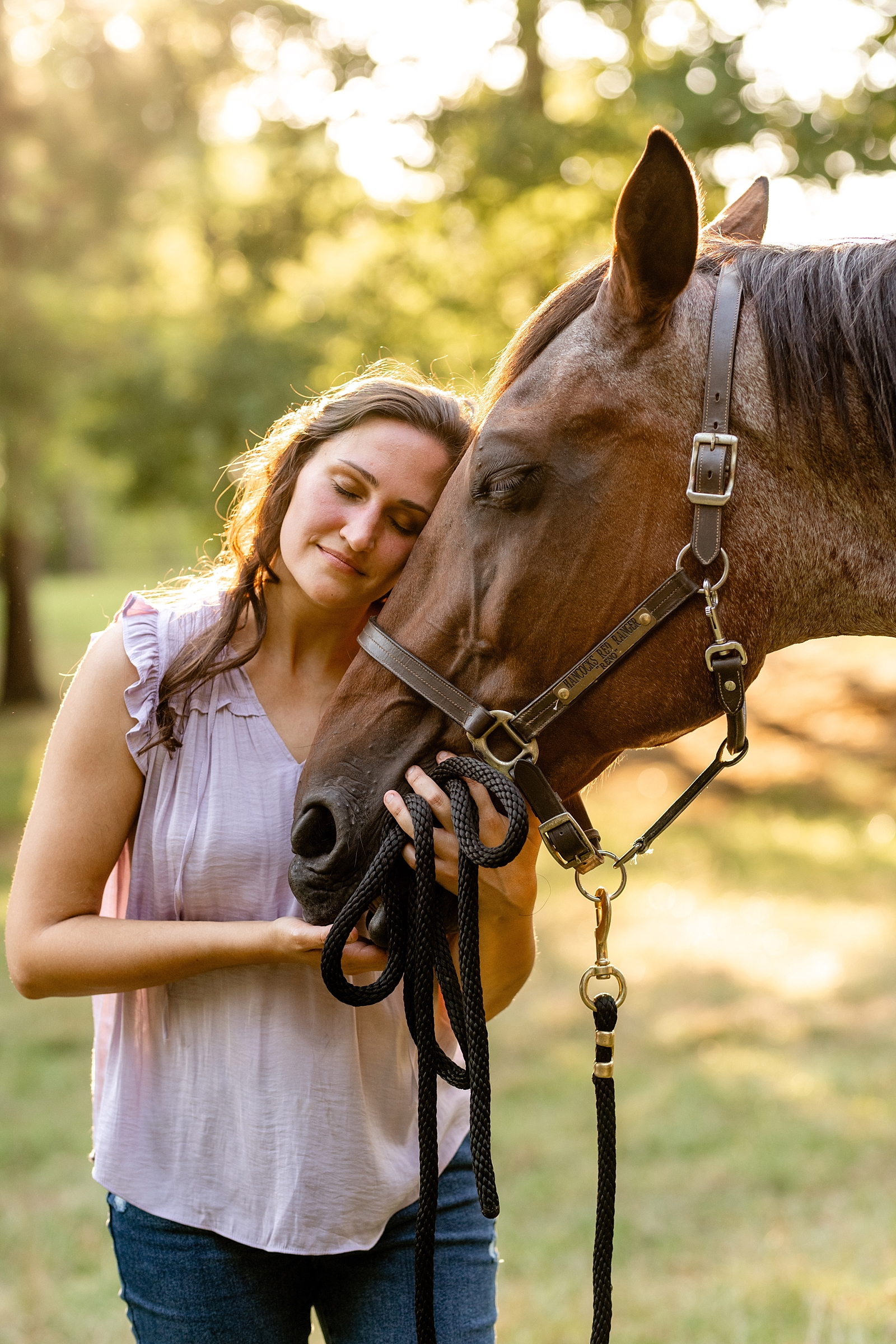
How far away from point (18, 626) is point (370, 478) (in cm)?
1650

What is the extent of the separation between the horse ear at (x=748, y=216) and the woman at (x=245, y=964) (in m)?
0.61

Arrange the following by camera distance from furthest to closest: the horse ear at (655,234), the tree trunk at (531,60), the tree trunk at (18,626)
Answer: the tree trunk at (18,626)
the tree trunk at (531,60)
the horse ear at (655,234)

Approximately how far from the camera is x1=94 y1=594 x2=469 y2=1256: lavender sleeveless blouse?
1870 mm

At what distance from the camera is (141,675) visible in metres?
1.89

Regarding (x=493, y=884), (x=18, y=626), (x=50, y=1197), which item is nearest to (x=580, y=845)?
(x=493, y=884)

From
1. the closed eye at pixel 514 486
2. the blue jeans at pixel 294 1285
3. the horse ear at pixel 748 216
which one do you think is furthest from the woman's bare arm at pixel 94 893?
the horse ear at pixel 748 216

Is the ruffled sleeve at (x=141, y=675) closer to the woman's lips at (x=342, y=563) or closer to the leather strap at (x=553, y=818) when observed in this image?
the woman's lips at (x=342, y=563)

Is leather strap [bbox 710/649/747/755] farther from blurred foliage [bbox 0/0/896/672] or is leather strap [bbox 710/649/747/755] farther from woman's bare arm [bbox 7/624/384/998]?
blurred foliage [bbox 0/0/896/672]

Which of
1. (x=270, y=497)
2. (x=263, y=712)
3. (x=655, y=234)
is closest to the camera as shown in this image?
(x=655, y=234)

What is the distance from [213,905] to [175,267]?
17133mm

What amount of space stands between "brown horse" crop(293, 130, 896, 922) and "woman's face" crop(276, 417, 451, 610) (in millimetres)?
172

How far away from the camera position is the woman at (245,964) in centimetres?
184

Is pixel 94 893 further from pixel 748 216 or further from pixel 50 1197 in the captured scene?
pixel 50 1197

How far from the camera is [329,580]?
1.97 metres
